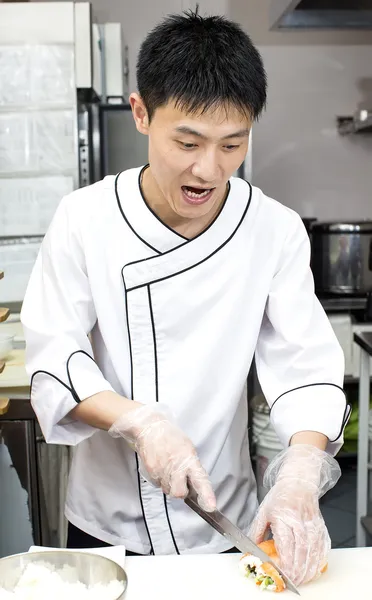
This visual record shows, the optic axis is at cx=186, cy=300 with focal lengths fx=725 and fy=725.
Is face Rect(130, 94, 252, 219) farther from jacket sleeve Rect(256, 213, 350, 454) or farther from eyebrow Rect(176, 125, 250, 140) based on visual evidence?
jacket sleeve Rect(256, 213, 350, 454)

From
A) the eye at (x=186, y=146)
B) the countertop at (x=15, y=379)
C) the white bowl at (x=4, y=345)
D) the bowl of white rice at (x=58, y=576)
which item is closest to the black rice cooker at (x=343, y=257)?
the countertop at (x=15, y=379)

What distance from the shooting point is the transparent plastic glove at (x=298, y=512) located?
1.02 meters

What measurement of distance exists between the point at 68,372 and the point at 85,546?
39 centimetres

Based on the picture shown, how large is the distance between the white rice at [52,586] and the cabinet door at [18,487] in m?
1.06

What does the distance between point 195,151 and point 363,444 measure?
178 centimetres

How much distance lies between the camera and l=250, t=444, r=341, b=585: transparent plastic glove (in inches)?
40.3

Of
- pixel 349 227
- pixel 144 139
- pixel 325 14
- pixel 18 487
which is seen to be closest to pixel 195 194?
pixel 18 487

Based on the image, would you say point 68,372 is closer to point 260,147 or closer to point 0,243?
point 0,243

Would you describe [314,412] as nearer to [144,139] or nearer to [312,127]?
[144,139]

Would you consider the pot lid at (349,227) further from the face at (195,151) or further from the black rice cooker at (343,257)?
the face at (195,151)

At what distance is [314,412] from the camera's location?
1.25 m

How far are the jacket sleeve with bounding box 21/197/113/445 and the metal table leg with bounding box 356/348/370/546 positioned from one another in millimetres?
1513

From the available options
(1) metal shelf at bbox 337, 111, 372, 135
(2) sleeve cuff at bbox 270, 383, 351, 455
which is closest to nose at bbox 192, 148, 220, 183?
(2) sleeve cuff at bbox 270, 383, 351, 455

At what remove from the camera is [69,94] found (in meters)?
3.25
